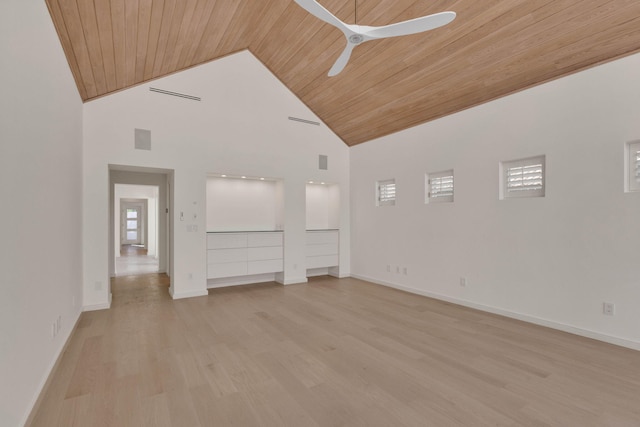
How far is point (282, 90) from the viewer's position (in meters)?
6.20

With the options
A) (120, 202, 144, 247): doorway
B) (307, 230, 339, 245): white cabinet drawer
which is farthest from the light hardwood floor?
(120, 202, 144, 247): doorway

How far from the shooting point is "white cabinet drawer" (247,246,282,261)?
5.90 metres

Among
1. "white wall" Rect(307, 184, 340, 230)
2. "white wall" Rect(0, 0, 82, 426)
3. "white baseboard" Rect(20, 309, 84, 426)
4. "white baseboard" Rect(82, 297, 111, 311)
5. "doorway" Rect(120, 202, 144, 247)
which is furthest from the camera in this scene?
"doorway" Rect(120, 202, 144, 247)

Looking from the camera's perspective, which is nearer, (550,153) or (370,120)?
(550,153)

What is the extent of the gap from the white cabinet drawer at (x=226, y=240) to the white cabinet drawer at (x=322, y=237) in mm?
1425

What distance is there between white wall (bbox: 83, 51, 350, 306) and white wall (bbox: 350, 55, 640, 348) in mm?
2089

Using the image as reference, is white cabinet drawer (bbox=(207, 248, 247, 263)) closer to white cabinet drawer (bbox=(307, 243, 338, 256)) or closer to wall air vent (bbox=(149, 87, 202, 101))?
white cabinet drawer (bbox=(307, 243, 338, 256))

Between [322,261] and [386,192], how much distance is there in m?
2.02

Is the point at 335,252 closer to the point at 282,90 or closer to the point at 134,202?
the point at 282,90

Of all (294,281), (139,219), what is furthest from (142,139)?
(139,219)

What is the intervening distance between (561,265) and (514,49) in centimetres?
255

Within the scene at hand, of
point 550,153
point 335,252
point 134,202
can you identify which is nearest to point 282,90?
point 335,252

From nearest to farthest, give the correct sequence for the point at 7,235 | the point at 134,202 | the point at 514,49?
the point at 7,235
the point at 514,49
the point at 134,202

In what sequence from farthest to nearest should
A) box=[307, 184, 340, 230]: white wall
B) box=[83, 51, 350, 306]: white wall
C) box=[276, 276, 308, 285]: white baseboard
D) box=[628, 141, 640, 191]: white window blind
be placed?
box=[307, 184, 340, 230]: white wall < box=[276, 276, 308, 285]: white baseboard < box=[83, 51, 350, 306]: white wall < box=[628, 141, 640, 191]: white window blind
